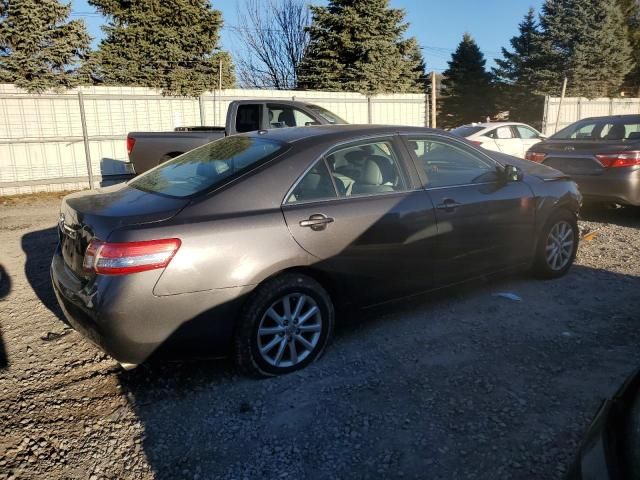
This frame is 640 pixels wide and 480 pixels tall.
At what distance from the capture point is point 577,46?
28109 mm

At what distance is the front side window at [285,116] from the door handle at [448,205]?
5.55 m

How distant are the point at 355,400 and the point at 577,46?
30.5 metres

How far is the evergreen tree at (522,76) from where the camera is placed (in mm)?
28859

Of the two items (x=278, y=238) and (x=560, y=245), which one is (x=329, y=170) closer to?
(x=278, y=238)

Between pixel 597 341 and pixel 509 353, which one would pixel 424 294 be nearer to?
pixel 509 353

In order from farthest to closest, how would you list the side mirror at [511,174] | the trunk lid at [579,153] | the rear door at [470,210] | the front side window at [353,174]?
the trunk lid at [579,153] → the side mirror at [511,174] → the rear door at [470,210] → the front side window at [353,174]

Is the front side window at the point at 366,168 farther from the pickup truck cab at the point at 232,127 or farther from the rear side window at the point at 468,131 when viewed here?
the rear side window at the point at 468,131

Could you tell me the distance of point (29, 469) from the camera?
8.56 feet

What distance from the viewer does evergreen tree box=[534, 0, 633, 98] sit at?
92.3 ft

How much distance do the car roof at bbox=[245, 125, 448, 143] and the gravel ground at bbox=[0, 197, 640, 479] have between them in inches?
52.2

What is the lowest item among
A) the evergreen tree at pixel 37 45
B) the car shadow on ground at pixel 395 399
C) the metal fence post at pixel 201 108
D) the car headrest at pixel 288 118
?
the car shadow on ground at pixel 395 399

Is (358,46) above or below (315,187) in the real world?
above

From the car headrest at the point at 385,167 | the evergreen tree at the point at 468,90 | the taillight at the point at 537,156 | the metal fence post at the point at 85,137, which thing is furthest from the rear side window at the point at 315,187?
the evergreen tree at the point at 468,90

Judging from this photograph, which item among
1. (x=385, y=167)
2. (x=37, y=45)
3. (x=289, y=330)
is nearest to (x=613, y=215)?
(x=385, y=167)
